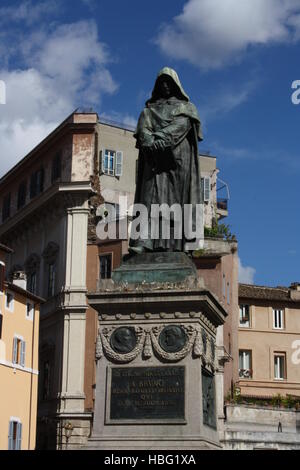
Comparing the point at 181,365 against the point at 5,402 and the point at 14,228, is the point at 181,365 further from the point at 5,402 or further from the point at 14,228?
the point at 14,228

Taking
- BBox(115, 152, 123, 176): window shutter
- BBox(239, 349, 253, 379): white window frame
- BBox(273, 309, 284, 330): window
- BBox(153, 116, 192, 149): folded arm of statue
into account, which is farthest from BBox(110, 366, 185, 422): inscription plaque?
BBox(273, 309, 284, 330): window

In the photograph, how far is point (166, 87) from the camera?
15.6 m

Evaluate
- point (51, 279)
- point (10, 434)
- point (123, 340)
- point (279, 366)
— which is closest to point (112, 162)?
point (51, 279)

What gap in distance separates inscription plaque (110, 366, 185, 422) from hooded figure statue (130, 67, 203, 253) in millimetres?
2112

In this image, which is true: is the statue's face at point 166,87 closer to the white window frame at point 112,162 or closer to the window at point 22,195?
the white window frame at point 112,162

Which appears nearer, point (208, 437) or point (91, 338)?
point (208, 437)

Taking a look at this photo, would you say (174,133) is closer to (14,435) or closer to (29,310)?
(14,435)

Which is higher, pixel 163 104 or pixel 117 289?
pixel 163 104

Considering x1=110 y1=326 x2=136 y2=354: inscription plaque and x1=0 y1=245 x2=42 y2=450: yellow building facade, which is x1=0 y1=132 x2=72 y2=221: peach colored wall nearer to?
x1=0 y1=245 x2=42 y2=450: yellow building facade

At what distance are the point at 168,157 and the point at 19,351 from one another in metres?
35.6

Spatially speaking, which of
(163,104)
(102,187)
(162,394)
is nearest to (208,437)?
(162,394)

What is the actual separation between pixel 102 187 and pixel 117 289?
4456cm

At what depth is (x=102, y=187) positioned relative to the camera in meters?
58.6
